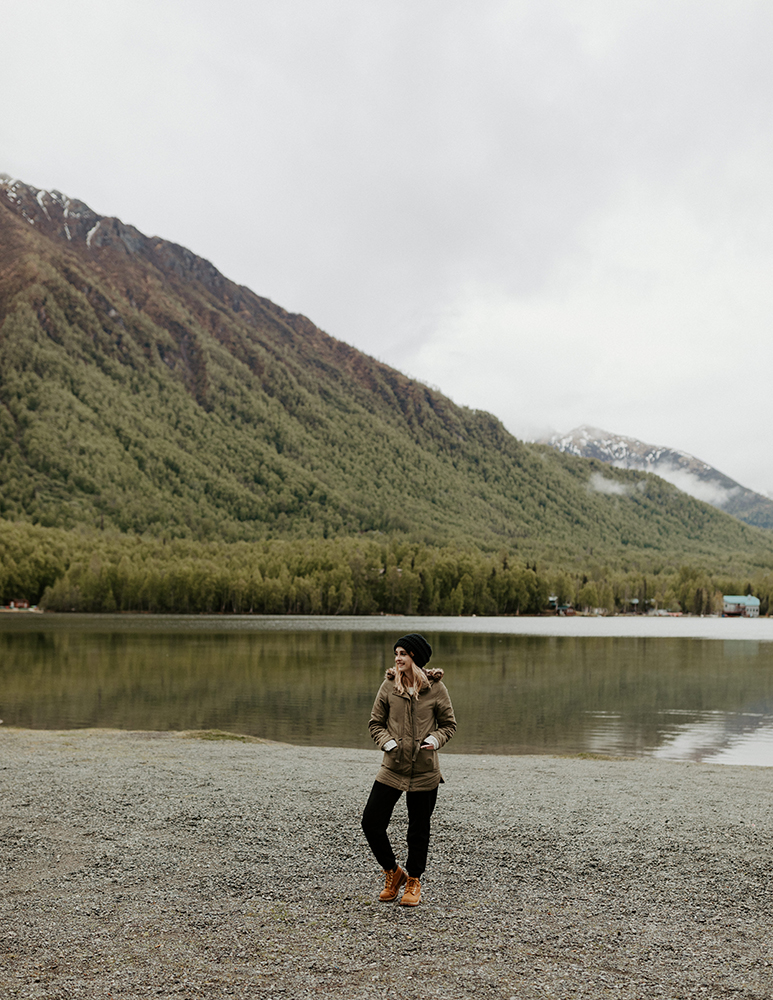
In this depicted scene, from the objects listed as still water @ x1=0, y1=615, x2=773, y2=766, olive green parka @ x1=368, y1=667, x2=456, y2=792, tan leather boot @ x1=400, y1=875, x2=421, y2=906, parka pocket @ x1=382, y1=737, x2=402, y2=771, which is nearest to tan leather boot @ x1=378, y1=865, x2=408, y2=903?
tan leather boot @ x1=400, y1=875, x2=421, y2=906

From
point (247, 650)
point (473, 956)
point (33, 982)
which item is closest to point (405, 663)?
point (473, 956)

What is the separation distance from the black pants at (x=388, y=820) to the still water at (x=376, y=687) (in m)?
19.2

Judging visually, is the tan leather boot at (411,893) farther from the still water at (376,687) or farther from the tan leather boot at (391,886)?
the still water at (376,687)

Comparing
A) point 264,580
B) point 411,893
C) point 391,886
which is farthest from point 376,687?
point 264,580

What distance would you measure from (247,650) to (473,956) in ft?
215

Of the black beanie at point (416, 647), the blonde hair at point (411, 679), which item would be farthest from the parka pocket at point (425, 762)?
the black beanie at point (416, 647)

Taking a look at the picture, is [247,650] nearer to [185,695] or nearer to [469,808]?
[185,695]

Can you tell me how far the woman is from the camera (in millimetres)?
8789

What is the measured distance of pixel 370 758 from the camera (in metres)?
23.0

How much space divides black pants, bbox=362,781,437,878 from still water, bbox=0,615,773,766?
1921 cm

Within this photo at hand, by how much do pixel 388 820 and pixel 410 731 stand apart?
0.99 metres

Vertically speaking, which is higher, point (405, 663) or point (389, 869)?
point (405, 663)

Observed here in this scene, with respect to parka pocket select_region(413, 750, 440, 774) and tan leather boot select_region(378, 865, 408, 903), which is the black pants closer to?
tan leather boot select_region(378, 865, 408, 903)

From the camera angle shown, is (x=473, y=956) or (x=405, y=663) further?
(x=405, y=663)
